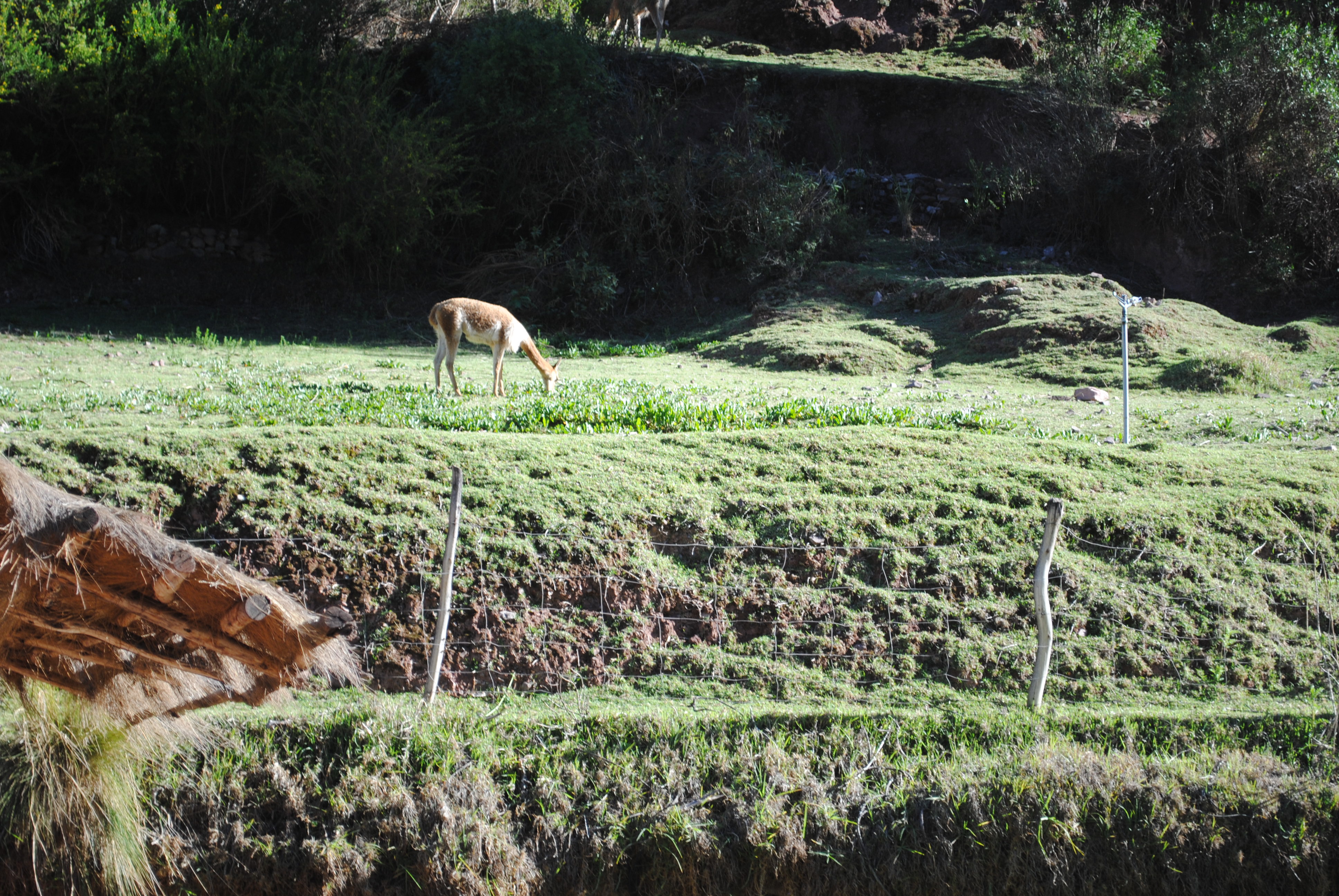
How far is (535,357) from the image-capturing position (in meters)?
11.7

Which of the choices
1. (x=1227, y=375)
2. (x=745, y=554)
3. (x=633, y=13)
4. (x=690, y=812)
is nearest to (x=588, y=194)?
(x=633, y=13)

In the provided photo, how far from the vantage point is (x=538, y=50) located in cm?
1888

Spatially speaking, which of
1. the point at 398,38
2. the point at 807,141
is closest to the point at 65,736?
the point at 398,38

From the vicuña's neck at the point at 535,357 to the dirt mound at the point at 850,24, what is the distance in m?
19.7

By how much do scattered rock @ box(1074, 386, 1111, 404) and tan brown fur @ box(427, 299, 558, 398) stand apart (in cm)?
618

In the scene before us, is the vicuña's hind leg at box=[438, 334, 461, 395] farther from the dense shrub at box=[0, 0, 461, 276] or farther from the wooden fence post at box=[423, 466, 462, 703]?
the dense shrub at box=[0, 0, 461, 276]

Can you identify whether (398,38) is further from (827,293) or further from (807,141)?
(827,293)

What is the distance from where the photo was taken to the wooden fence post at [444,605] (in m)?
5.28

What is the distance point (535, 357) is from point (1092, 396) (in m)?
6.56

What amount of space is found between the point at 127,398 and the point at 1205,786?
347 inches

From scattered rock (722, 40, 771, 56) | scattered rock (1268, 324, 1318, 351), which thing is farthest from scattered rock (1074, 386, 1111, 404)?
scattered rock (722, 40, 771, 56)

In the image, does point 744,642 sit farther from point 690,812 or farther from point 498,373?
point 498,373

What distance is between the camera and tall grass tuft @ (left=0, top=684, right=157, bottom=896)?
4.53 m

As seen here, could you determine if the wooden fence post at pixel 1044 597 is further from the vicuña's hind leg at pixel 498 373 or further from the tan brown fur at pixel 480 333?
the tan brown fur at pixel 480 333
